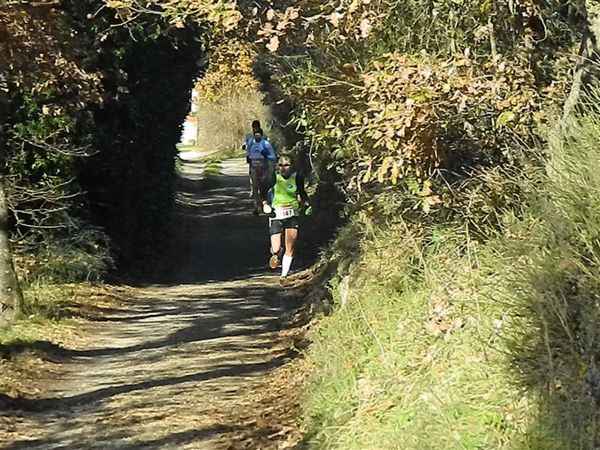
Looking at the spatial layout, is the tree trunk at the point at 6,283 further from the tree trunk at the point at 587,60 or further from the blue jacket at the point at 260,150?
the tree trunk at the point at 587,60

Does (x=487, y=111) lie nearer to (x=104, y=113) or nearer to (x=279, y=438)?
(x=279, y=438)

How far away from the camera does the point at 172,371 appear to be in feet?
38.5

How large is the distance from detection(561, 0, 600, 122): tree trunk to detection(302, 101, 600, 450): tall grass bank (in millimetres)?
658

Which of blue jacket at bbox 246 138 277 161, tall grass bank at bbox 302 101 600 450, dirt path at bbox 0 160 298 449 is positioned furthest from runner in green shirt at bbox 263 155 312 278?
tall grass bank at bbox 302 101 600 450

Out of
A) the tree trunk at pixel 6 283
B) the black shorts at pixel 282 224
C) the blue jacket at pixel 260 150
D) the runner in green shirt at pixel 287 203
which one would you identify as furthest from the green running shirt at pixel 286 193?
the blue jacket at pixel 260 150

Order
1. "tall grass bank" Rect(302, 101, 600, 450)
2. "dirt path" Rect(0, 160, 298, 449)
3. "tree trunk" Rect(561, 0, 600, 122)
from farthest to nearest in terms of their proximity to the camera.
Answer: "dirt path" Rect(0, 160, 298, 449) → "tree trunk" Rect(561, 0, 600, 122) → "tall grass bank" Rect(302, 101, 600, 450)

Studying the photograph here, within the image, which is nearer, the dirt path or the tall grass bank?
the tall grass bank

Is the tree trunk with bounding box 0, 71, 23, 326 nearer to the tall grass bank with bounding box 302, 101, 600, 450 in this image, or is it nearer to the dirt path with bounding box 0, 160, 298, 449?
the dirt path with bounding box 0, 160, 298, 449

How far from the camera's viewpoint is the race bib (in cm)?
1588

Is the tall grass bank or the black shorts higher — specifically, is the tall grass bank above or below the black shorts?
above

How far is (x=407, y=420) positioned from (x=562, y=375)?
1.58 meters

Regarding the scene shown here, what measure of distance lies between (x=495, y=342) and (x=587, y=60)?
242 cm

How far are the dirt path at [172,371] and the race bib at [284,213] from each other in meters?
1.45

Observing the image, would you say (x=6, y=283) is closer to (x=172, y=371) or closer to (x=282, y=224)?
(x=172, y=371)
